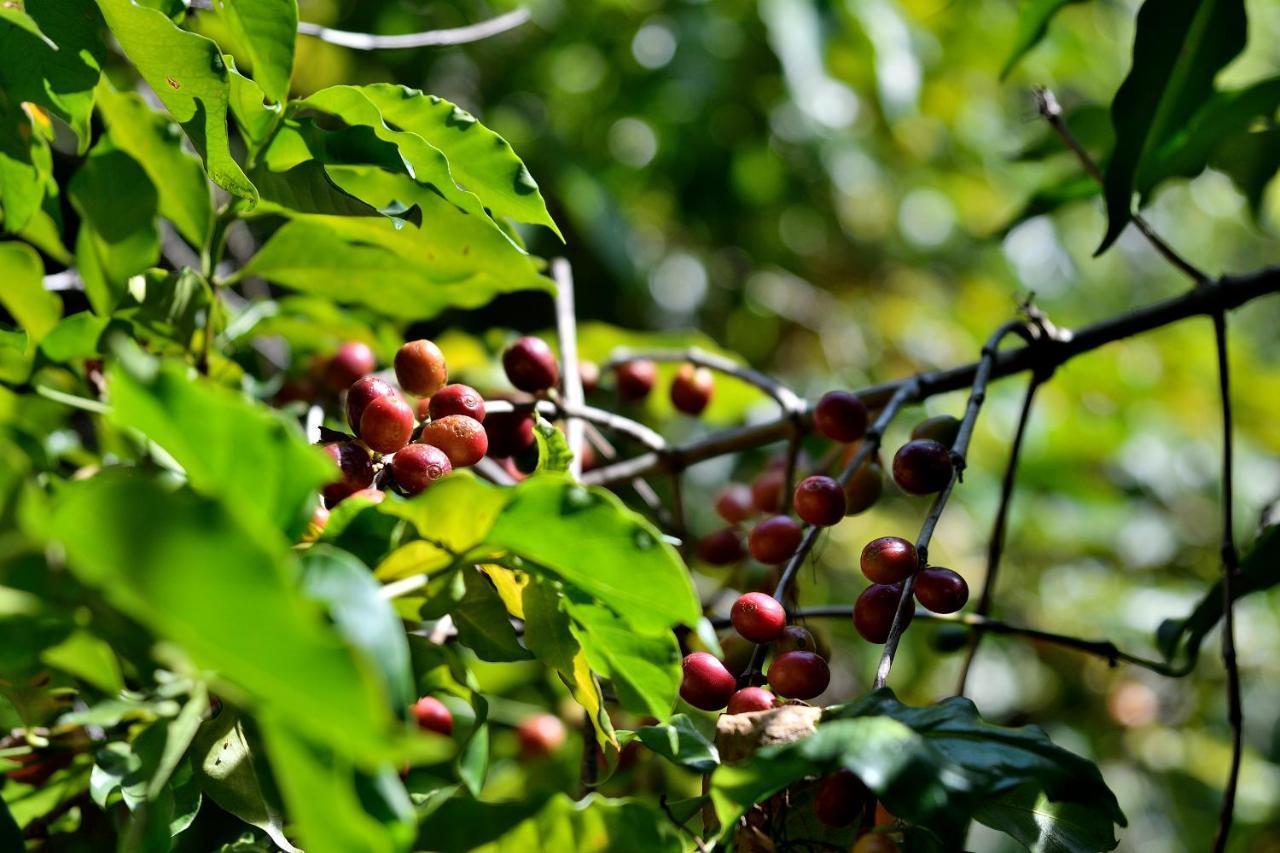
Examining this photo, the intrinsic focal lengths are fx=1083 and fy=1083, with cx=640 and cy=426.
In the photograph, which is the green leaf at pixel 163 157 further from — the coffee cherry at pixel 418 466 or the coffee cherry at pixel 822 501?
the coffee cherry at pixel 822 501

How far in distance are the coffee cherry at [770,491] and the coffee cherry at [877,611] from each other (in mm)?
388

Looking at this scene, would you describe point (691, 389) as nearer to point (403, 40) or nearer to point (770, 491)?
point (770, 491)

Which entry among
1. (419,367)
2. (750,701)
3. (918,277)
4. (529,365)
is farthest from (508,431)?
(918,277)

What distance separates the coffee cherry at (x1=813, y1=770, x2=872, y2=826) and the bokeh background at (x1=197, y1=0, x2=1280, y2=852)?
1.13m

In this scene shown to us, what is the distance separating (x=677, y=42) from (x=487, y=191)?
1.47 meters

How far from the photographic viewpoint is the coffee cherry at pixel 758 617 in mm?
699

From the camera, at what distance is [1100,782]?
0.56 m

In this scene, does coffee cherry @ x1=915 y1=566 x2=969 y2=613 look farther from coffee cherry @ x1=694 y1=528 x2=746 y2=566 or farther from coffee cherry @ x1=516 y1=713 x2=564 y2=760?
coffee cherry @ x1=516 y1=713 x2=564 y2=760

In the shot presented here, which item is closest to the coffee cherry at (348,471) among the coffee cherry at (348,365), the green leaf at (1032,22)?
the coffee cherry at (348,365)

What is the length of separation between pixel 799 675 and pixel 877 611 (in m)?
0.07

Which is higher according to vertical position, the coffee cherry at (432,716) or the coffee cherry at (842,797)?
the coffee cherry at (842,797)

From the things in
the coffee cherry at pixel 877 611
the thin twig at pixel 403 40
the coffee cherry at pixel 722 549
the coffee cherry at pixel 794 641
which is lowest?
the coffee cherry at pixel 722 549

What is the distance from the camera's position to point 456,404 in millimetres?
763

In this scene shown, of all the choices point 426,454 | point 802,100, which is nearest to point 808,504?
point 426,454
